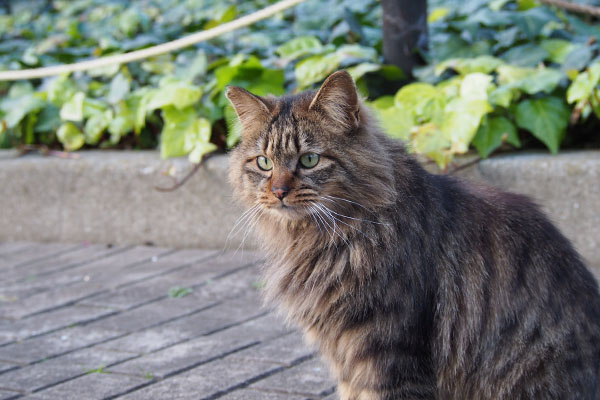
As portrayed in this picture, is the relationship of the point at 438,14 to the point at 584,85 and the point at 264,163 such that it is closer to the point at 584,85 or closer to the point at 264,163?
the point at 584,85

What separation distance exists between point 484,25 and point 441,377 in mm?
2767

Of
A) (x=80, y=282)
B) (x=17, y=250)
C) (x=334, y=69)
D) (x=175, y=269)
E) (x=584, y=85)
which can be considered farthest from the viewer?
(x=17, y=250)

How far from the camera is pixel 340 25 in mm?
4879

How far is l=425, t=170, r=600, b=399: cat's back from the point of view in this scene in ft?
7.03

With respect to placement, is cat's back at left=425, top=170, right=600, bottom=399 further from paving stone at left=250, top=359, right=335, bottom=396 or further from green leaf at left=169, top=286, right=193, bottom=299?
green leaf at left=169, top=286, right=193, bottom=299

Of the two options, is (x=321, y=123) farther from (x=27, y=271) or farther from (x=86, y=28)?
(x=86, y=28)

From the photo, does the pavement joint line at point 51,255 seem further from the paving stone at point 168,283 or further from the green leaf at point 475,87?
the green leaf at point 475,87

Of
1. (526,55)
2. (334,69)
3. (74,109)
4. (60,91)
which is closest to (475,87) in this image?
(526,55)

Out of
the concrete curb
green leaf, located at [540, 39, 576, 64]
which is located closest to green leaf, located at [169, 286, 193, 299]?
the concrete curb

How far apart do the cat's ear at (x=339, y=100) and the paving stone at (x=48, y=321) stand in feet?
5.41

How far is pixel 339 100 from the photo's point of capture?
2320mm

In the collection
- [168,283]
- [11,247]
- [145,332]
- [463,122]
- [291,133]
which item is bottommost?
[11,247]

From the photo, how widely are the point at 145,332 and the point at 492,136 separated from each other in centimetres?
189

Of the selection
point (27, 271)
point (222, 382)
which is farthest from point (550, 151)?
point (27, 271)
